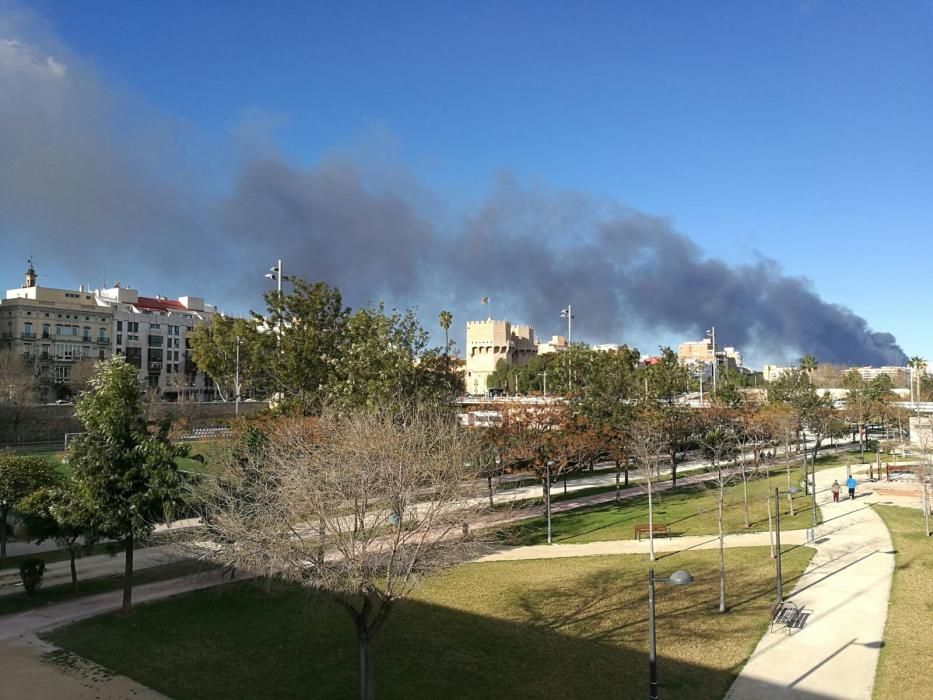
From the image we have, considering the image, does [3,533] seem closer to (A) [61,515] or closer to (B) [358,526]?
(A) [61,515]

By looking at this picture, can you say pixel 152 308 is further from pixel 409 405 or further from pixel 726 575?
pixel 726 575

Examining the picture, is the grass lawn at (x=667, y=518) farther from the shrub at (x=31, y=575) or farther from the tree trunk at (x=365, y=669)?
the shrub at (x=31, y=575)

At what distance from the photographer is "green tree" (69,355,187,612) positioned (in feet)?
64.8

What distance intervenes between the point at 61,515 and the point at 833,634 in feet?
70.7

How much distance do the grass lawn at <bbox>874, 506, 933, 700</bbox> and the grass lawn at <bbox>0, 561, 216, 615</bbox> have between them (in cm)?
2036

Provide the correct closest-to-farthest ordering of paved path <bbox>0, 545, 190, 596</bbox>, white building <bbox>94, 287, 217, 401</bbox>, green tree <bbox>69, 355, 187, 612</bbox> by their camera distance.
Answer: green tree <bbox>69, 355, 187, 612</bbox> < paved path <bbox>0, 545, 190, 596</bbox> < white building <bbox>94, 287, 217, 401</bbox>

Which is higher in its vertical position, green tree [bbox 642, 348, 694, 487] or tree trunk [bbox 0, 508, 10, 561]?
green tree [bbox 642, 348, 694, 487]

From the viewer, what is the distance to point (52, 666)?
52.5 ft

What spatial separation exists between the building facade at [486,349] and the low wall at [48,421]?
94.0 metres

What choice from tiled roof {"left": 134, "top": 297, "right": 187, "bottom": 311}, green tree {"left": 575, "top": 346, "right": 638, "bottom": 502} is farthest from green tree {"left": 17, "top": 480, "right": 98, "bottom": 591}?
tiled roof {"left": 134, "top": 297, "right": 187, "bottom": 311}

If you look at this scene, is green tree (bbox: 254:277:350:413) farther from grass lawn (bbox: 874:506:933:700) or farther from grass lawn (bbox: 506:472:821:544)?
grass lawn (bbox: 874:506:933:700)

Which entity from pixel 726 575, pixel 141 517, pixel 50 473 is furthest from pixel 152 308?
pixel 726 575

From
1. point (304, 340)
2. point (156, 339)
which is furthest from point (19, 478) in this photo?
point (156, 339)

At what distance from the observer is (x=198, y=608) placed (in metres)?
20.5
